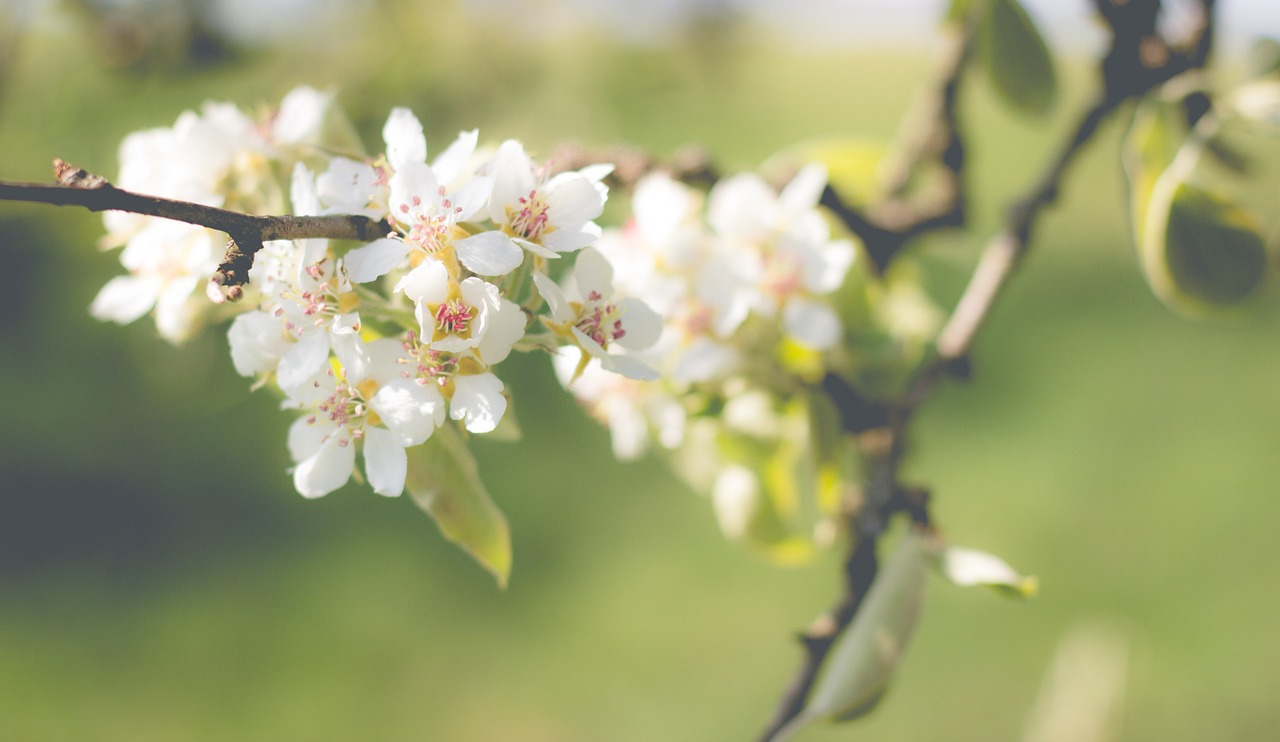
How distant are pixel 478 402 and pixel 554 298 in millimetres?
61

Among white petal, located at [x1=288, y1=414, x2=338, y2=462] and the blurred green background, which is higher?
white petal, located at [x1=288, y1=414, x2=338, y2=462]

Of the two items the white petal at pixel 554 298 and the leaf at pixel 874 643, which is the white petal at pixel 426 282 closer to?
the white petal at pixel 554 298

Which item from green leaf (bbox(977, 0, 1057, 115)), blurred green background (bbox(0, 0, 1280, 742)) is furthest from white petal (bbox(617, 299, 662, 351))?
blurred green background (bbox(0, 0, 1280, 742))

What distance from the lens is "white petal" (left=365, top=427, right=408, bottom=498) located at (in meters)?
0.44

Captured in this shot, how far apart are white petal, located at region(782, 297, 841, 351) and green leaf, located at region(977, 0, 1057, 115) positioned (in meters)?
0.25

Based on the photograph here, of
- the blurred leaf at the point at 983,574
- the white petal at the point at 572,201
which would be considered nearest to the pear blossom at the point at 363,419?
the white petal at the point at 572,201

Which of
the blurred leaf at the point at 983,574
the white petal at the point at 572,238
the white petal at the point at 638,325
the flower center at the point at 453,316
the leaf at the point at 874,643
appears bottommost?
the leaf at the point at 874,643

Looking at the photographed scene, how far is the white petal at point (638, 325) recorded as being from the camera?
0.50 m

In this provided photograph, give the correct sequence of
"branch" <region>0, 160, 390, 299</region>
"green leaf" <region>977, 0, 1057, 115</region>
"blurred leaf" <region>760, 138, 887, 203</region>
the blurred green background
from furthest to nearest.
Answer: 1. the blurred green background
2. "blurred leaf" <region>760, 138, 887, 203</region>
3. "green leaf" <region>977, 0, 1057, 115</region>
4. "branch" <region>0, 160, 390, 299</region>

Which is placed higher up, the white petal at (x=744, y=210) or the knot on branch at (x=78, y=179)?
the knot on branch at (x=78, y=179)

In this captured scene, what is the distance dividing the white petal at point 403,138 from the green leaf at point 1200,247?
0.54 metres

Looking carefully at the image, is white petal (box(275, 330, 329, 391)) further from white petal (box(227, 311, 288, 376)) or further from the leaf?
the leaf

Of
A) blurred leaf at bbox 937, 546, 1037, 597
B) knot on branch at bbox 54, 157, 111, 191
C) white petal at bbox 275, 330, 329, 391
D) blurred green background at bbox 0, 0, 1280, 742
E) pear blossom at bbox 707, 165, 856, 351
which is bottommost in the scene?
blurred green background at bbox 0, 0, 1280, 742

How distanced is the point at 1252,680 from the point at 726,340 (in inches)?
68.8
